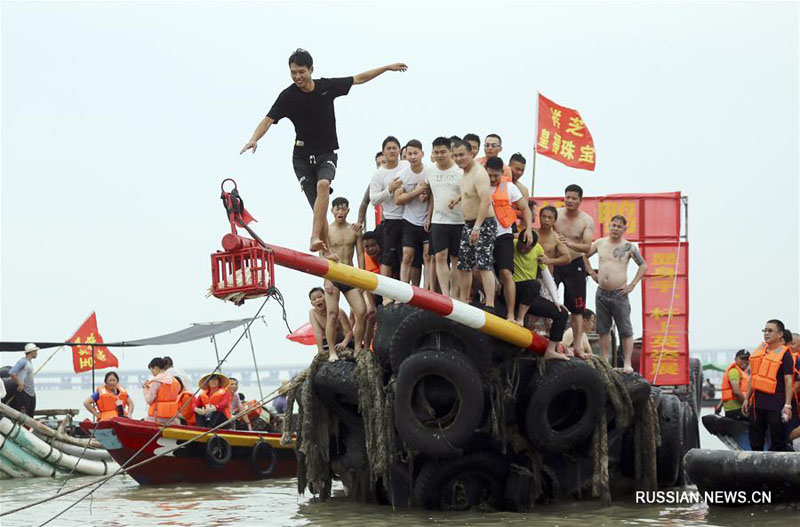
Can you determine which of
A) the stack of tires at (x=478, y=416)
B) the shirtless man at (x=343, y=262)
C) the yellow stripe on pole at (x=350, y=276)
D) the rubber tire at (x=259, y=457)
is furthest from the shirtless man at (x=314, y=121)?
the rubber tire at (x=259, y=457)

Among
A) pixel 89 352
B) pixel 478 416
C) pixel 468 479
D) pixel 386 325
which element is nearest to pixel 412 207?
pixel 386 325

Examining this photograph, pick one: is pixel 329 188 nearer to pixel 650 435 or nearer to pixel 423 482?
pixel 423 482

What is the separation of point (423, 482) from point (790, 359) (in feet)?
13.4

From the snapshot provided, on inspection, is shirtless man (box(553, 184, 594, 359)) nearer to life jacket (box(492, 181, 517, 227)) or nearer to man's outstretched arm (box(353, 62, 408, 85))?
life jacket (box(492, 181, 517, 227))

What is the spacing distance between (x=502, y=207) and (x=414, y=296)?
1.45m

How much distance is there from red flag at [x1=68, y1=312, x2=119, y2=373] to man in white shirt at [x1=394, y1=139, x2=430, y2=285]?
553 inches

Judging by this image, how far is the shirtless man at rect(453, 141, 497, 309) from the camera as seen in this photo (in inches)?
447

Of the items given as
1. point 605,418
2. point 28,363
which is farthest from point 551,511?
point 28,363

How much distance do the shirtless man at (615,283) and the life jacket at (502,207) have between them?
5.64 feet

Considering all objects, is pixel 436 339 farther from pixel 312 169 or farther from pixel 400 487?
pixel 312 169

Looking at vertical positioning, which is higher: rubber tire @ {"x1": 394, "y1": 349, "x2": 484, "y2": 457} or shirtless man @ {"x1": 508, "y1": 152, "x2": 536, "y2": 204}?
shirtless man @ {"x1": 508, "y1": 152, "x2": 536, "y2": 204}

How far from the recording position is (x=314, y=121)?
1071cm

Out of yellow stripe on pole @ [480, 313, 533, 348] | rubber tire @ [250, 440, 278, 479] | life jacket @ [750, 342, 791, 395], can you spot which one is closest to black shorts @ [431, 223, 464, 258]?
yellow stripe on pole @ [480, 313, 533, 348]

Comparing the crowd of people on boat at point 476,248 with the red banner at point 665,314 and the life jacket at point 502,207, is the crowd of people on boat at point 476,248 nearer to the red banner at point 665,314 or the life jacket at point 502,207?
the life jacket at point 502,207
